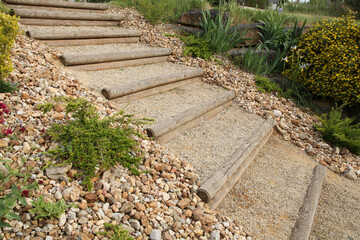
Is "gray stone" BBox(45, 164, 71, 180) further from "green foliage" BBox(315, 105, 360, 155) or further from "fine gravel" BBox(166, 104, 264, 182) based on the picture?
"green foliage" BBox(315, 105, 360, 155)

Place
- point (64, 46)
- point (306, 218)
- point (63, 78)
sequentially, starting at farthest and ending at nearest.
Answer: point (64, 46) < point (63, 78) < point (306, 218)

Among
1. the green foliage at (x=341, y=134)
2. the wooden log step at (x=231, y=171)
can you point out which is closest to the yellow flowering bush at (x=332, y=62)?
the green foliage at (x=341, y=134)

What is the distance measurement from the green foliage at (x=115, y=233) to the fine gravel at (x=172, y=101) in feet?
4.95

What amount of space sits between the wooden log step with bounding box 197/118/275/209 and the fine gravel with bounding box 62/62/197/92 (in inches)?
73.8

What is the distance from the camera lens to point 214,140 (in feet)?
11.5

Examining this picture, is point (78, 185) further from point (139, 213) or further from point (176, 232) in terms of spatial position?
point (176, 232)

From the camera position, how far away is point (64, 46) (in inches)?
184

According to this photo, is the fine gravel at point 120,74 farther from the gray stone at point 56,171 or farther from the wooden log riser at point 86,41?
the gray stone at point 56,171

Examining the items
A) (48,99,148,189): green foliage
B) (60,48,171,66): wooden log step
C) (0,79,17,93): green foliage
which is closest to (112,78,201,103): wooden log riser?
(60,48,171,66): wooden log step

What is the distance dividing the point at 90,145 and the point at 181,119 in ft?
4.56

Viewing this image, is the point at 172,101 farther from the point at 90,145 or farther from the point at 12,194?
the point at 12,194

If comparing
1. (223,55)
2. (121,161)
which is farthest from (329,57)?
(121,161)

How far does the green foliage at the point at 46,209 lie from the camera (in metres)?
1.78

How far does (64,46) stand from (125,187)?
335 centimetres
